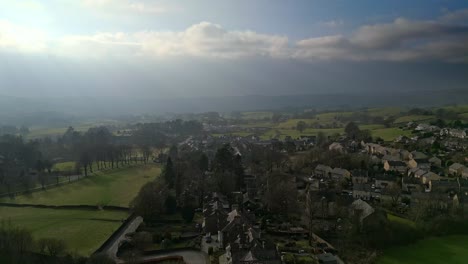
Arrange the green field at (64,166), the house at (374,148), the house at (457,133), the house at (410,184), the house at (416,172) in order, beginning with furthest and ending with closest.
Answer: the house at (457,133), the house at (374,148), the green field at (64,166), the house at (416,172), the house at (410,184)

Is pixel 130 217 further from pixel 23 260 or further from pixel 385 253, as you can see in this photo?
pixel 385 253

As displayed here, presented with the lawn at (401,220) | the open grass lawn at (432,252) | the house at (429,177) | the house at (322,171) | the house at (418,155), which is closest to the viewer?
the open grass lawn at (432,252)

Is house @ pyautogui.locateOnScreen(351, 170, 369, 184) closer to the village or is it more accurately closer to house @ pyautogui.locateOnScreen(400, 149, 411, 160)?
the village

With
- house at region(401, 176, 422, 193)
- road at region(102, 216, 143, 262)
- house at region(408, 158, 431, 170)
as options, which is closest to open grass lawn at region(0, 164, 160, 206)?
road at region(102, 216, 143, 262)

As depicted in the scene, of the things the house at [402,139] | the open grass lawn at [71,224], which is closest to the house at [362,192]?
the open grass lawn at [71,224]

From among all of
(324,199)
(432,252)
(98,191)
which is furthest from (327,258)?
(98,191)

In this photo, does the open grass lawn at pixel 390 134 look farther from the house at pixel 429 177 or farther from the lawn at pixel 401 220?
the lawn at pixel 401 220
